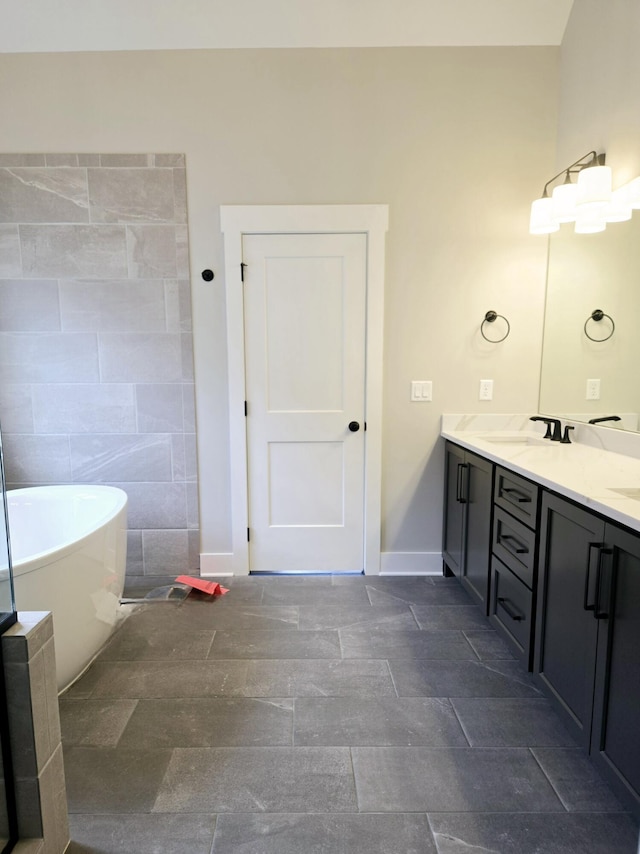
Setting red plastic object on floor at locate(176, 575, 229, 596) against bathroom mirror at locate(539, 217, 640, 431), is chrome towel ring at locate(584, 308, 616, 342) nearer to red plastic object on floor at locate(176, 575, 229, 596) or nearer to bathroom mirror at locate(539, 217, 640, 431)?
bathroom mirror at locate(539, 217, 640, 431)

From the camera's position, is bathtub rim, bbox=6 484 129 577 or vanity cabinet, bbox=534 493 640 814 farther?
bathtub rim, bbox=6 484 129 577

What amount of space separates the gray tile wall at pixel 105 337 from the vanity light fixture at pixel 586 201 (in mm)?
2001

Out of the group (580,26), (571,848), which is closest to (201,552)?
(571,848)

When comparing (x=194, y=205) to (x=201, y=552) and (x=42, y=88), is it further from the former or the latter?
(x=201, y=552)

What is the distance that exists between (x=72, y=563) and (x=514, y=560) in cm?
177

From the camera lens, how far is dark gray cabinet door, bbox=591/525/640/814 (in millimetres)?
1267

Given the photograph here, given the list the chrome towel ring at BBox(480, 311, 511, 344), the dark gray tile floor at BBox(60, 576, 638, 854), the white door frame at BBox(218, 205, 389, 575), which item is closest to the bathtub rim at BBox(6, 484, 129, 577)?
the dark gray tile floor at BBox(60, 576, 638, 854)

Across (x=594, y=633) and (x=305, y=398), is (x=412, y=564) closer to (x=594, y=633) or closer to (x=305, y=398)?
(x=305, y=398)

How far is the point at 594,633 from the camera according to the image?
1450mm

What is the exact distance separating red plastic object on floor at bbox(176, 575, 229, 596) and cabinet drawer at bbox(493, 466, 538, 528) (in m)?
1.63

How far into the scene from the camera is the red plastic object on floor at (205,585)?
9.11 feet

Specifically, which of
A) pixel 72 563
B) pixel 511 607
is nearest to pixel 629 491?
pixel 511 607

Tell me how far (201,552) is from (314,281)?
1.82 metres

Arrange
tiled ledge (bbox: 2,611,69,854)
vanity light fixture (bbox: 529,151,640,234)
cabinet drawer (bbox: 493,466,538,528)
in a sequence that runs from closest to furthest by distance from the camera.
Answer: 1. tiled ledge (bbox: 2,611,69,854)
2. cabinet drawer (bbox: 493,466,538,528)
3. vanity light fixture (bbox: 529,151,640,234)
